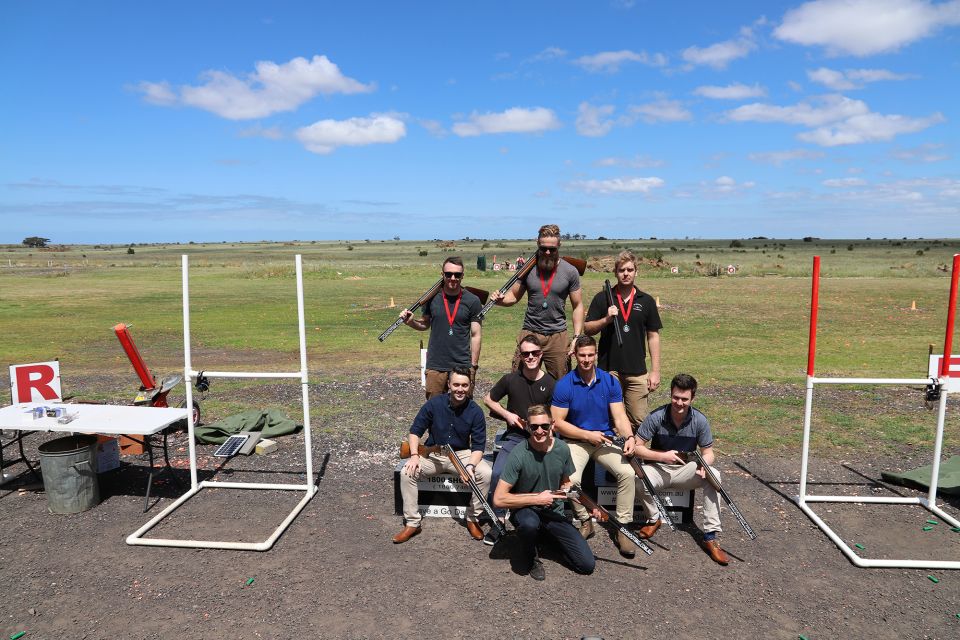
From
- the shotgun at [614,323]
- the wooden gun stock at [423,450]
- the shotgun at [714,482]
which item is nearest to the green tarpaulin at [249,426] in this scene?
the wooden gun stock at [423,450]

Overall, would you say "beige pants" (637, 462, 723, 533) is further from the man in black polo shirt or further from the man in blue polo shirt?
the man in black polo shirt

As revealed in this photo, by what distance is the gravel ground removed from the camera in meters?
4.89

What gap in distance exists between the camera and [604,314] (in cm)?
728

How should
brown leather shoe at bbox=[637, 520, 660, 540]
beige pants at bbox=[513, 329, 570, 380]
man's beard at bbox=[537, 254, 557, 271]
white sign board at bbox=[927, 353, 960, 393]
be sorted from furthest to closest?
beige pants at bbox=[513, 329, 570, 380], man's beard at bbox=[537, 254, 557, 271], white sign board at bbox=[927, 353, 960, 393], brown leather shoe at bbox=[637, 520, 660, 540]

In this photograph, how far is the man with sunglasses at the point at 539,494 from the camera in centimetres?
561

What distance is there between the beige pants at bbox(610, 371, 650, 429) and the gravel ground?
4.77 ft

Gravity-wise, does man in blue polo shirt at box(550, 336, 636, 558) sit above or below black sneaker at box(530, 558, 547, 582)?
above

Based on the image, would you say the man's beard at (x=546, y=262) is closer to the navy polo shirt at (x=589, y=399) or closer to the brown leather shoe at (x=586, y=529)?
the navy polo shirt at (x=589, y=399)

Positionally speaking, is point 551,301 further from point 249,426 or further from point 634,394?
point 249,426

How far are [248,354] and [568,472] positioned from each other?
43.2 ft

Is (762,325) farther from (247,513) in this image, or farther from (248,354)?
(247,513)

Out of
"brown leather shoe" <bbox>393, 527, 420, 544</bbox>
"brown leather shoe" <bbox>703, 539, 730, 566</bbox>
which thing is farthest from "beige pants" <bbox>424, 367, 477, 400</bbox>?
"brown leather shoe" <bbox>703, 539, 730, 566</bbox>

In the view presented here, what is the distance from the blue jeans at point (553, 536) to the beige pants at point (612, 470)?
0.57m

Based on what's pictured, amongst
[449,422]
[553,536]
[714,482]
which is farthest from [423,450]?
[714,482]
